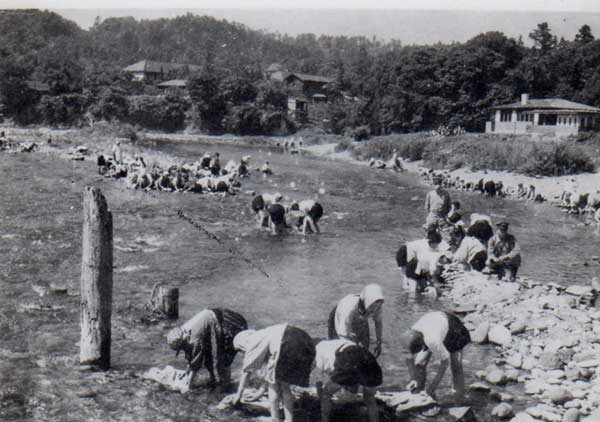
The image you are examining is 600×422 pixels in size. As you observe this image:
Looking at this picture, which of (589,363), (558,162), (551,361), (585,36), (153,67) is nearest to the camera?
(589,363)

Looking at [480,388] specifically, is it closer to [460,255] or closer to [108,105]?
[460,255]

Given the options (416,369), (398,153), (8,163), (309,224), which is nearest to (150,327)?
(416,369)

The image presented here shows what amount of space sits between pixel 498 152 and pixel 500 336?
33.7 m

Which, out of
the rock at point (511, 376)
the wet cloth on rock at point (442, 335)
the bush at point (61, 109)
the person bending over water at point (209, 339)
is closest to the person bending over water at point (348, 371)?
the wet cloth on rock at point (442, 335)

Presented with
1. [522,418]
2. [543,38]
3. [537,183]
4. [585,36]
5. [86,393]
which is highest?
[543,38]

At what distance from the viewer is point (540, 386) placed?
9.74 m

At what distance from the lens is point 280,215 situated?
22234 millimetres

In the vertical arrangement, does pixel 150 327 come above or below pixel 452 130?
below

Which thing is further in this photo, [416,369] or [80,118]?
[80,118]

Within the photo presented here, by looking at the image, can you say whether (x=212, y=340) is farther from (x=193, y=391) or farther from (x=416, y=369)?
(x=416, y=369)

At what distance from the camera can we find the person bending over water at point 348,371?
789cm

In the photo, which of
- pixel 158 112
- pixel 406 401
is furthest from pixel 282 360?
pixel 158 112

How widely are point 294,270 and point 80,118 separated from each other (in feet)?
218

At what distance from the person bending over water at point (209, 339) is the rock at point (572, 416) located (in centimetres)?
458
